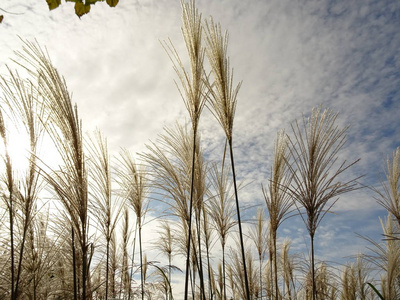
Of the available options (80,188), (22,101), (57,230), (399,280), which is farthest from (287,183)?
(399,280)

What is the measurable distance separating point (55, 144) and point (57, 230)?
1.34 m

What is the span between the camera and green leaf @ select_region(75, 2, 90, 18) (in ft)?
4.29

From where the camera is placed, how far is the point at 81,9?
1319 millimetres

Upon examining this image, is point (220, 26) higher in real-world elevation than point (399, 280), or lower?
higher

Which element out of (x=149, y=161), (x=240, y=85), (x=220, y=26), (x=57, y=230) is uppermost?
(x=220, y=26)

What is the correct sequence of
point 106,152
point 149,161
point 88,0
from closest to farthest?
1. point 88,0
2. point 149,161
3. point 106,152

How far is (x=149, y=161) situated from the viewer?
10.3 ft

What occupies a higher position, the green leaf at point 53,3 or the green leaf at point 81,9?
the green leaf at point 81,9

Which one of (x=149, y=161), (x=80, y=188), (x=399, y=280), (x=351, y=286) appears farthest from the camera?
(x=351, y=286)

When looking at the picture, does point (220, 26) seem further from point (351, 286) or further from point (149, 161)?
point (351, 286)

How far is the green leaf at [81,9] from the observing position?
1307mm

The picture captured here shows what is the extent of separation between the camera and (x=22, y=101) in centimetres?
285

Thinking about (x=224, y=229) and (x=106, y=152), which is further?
(x=224, y=229)

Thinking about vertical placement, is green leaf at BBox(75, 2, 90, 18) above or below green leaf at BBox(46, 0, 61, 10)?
above
